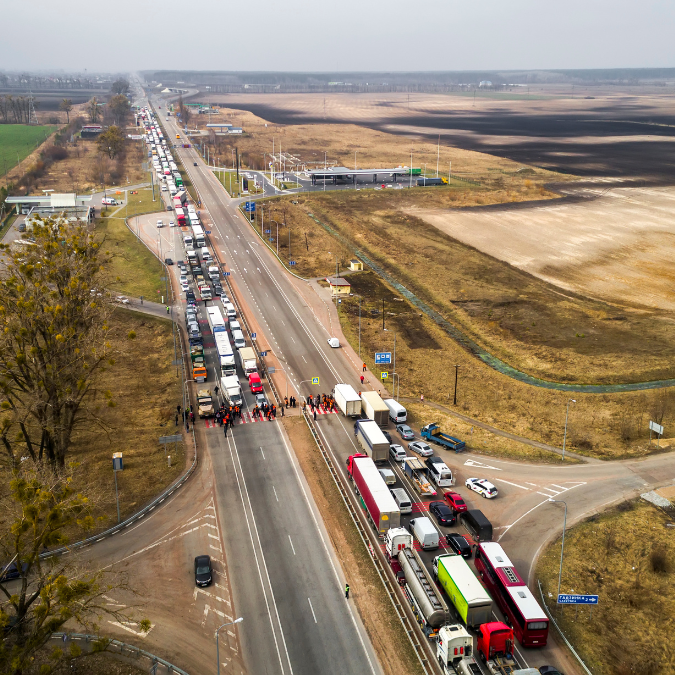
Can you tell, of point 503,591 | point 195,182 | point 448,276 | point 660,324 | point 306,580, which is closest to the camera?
point 503,591

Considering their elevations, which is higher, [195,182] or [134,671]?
[195,182]

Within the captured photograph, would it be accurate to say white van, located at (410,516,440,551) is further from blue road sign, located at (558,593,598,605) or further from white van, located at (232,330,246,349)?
white van, located at (232,330,246,349)

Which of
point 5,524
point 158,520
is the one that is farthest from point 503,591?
point 5,524

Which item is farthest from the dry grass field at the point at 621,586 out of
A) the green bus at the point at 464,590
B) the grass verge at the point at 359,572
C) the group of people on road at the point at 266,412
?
the group of people on road at the point at 266,412

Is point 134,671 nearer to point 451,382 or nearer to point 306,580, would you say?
point 306,580

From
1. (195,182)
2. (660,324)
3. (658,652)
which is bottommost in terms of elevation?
(658,652)

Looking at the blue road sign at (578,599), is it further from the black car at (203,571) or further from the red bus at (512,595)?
the black car at (203,571)

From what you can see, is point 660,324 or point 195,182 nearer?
point 660,324
